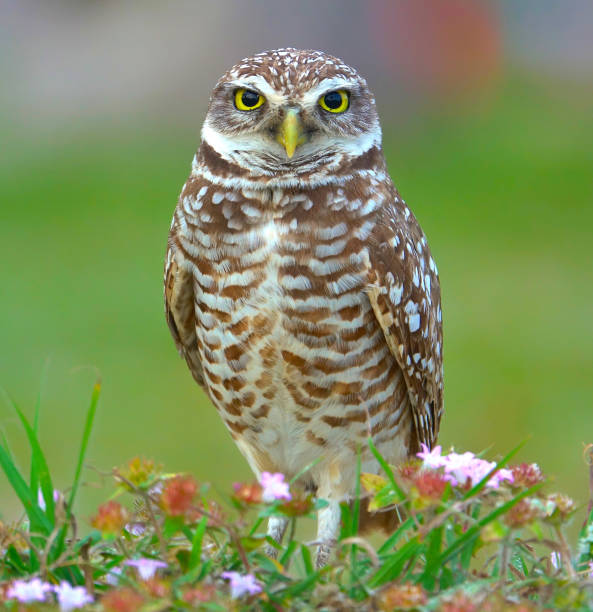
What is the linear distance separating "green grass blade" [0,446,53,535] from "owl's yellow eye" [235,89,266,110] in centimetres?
133

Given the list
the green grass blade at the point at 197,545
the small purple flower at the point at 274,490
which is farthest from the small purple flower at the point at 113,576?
the small purple flower at the point at 274,490

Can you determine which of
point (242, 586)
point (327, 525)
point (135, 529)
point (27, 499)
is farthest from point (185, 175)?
point (242, 586)

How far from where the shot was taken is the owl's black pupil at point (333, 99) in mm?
3354

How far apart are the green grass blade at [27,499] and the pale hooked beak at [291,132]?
47.3 inches

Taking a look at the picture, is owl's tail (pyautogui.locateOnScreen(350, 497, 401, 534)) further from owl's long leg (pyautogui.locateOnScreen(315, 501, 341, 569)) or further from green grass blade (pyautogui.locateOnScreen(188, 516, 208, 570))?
green grass blade (pyautogui.locateOnScreen(188, 516, 208, 570))

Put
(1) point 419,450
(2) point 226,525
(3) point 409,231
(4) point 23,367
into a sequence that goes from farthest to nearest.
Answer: (4) point 23,367 → (1) point 419,450 → (3) point 409,231 → (2) point 226,525

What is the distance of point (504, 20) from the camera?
13875mm

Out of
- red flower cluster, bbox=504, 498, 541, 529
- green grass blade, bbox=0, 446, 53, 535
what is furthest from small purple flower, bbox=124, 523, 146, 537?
red flower cluster, bbox=504, 498, 541, 529

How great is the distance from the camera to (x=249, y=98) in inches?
132

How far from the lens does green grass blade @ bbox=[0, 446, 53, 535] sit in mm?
2314

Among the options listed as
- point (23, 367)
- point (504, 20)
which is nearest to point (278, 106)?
point (23, 367)

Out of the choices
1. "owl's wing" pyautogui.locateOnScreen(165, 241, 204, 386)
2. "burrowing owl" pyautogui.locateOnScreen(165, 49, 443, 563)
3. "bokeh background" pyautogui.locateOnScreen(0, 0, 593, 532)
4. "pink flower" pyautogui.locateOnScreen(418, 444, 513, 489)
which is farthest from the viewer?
"bokeh background" pyautogui.locateOnScreen(0, 0, 593, 532)

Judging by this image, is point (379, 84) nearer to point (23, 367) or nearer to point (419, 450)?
point (23, 367)

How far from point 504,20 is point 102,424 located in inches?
322
